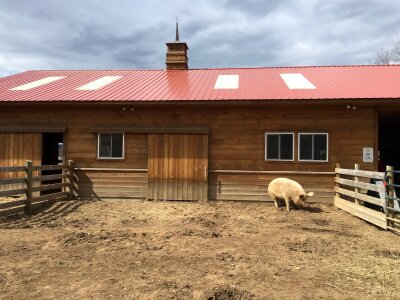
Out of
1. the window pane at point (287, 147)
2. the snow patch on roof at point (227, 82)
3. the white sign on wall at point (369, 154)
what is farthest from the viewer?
the snow patch on roof at point (227, 82)

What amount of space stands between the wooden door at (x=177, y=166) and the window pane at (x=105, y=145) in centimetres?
142

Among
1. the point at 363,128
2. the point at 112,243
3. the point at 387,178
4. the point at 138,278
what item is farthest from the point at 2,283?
the point at 363,128

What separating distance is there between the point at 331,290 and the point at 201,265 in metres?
1.79

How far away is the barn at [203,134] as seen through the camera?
36.8ft

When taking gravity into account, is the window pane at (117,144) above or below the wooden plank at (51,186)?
above

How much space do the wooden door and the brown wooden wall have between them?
263mm

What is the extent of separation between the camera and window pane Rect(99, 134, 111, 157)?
1216cm

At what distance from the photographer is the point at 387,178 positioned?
25.8ft

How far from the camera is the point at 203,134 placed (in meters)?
11.7

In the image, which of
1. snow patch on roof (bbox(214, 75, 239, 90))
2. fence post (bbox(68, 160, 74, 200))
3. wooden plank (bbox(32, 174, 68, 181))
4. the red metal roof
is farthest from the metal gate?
fence post (bbox(68, 160, 74, 200))

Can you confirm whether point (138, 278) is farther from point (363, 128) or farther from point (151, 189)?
point (363, 128)

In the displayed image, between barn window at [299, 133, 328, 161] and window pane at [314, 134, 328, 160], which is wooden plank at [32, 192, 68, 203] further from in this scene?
window pane at [314, 134, 328, 160]

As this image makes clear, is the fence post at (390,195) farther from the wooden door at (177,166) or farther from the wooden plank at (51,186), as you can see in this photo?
the wooden plank at (51,186)

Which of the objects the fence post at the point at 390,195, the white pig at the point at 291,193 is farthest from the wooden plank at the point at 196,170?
the fence post at the point at 390,195
